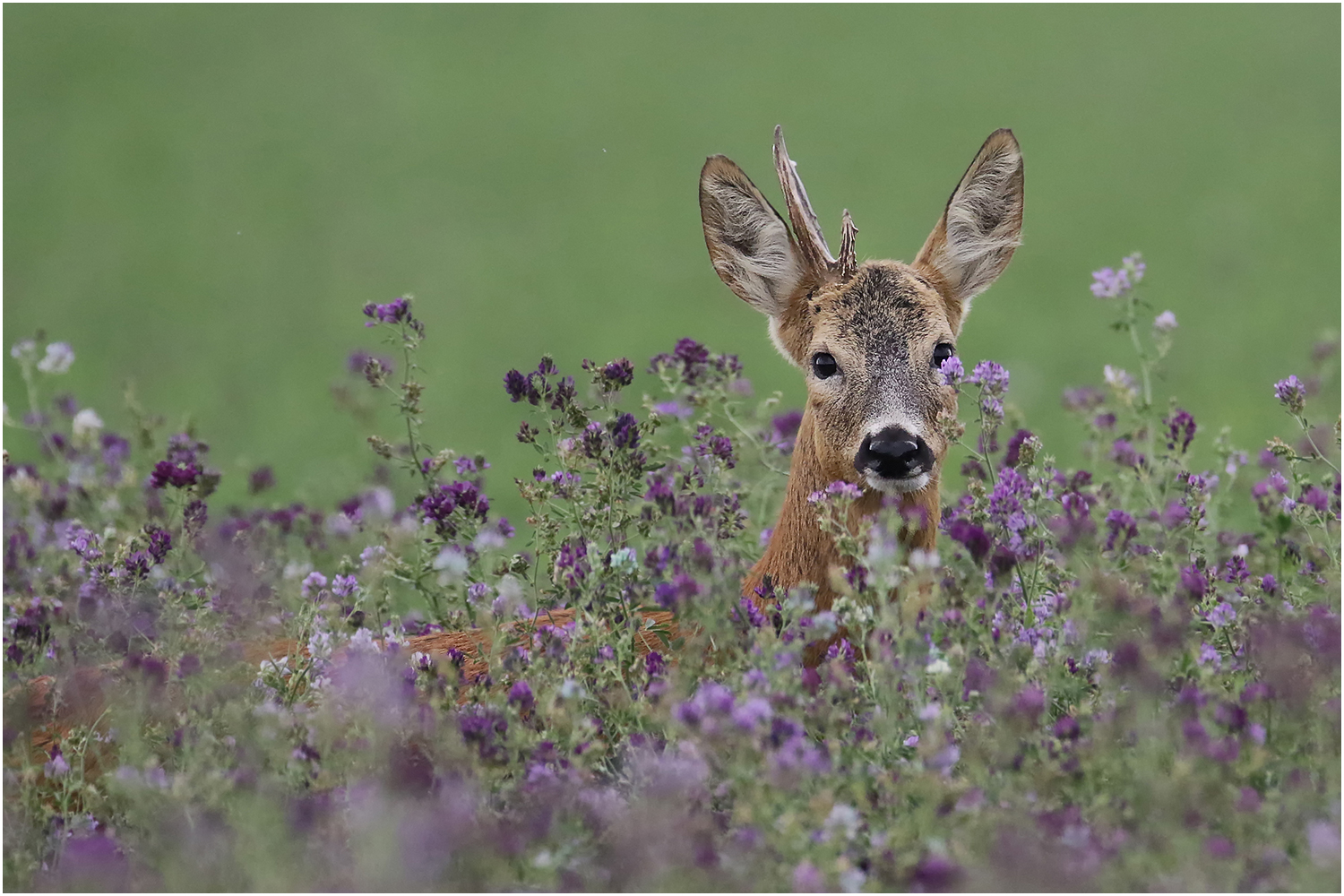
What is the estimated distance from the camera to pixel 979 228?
16.1ft

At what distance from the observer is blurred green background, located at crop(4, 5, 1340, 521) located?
38.7 feet

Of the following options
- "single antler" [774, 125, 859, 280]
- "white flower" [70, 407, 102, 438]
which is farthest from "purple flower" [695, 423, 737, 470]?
"white flower" [70, 407, 102, 438]

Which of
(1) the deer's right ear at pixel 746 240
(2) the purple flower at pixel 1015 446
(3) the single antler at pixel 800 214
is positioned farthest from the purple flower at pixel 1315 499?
(1) the deer's right ear at pixel 746 240

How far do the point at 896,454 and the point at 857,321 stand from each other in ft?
1.84

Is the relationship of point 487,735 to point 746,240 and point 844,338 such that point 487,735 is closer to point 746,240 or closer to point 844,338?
point 844,338

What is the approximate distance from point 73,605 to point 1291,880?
3.33 metres

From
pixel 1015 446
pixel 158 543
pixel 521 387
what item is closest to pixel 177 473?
pixel 158 543

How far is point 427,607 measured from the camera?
522 cm

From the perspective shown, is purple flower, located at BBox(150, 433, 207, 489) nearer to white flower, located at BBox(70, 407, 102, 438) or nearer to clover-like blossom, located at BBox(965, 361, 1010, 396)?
white flower, located at BBox(70, 407, 102, 438)

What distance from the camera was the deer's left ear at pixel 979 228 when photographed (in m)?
4.76

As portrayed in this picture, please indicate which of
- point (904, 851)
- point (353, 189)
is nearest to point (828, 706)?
point (904, 851)

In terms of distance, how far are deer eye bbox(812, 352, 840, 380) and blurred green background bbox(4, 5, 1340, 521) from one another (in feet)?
12.3

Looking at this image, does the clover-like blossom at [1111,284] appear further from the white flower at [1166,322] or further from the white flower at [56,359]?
the white flower at [56,359]

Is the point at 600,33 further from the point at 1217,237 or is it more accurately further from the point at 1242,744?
the point at 1242,744
